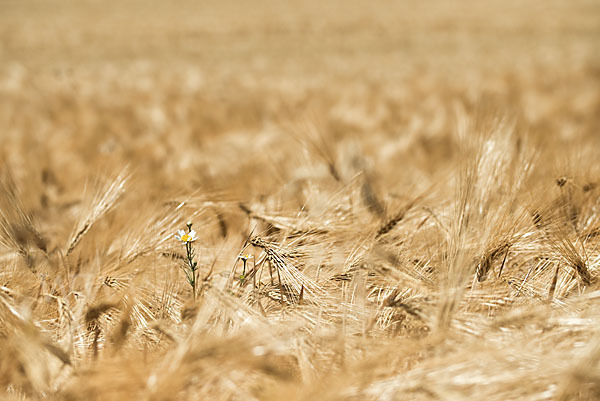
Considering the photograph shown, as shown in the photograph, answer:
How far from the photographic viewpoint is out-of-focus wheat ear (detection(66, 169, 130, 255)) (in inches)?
28.7

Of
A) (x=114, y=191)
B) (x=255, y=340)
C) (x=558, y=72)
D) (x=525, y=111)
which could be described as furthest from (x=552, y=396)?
(x=558, y=72)

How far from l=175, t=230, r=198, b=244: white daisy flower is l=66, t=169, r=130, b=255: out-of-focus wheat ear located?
14 centimetres

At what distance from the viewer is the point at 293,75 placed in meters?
3.01

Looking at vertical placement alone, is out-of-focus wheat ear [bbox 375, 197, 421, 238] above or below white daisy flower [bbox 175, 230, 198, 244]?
below

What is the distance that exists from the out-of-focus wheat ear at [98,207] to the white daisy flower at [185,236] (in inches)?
5.7

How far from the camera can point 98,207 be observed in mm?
765

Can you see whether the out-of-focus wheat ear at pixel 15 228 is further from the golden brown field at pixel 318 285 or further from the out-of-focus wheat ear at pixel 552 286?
the out-of-focus wheat ear at pixel 552 286

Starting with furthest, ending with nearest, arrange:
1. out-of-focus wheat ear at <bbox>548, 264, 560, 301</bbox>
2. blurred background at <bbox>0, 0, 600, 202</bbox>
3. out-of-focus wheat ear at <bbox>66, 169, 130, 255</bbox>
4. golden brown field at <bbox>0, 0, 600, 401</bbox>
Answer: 1. blurred background at <bbox>0, 0, 600, 202</bbox>
2. out-of-focus wheat ear at <bbox>66, 169, 130, 255</bbox>
3. out-of-focus wheat ear at <bbox>548, 264, 560, 301</bbox>
4. golden brown field at <bbox>0, 0, 600, 401</bbox>

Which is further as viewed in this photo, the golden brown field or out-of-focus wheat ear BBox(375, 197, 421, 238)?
→ out-of-focus wheat ear BBox(375, 197, 421, 238)

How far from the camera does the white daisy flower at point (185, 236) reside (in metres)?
0.66

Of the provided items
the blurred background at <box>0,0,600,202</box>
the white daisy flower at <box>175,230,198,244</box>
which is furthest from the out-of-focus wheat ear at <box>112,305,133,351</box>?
the blurred background at <box>0,0,600,202</box>

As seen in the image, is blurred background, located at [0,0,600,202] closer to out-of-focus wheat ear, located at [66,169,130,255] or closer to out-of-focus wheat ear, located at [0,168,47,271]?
out-of-focus wheat ear, located at [66,169,130,255]

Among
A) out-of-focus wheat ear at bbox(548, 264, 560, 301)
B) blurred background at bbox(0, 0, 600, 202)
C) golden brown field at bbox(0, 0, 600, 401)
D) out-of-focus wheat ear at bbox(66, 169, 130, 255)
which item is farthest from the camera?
blurred background at bbox(0, 0, 600, 202)

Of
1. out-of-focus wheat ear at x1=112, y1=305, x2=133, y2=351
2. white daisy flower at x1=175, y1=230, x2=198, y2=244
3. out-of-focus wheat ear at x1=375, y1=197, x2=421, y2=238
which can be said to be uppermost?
white daisy flower at x1=175, y1=230, x2=198, y2=244
